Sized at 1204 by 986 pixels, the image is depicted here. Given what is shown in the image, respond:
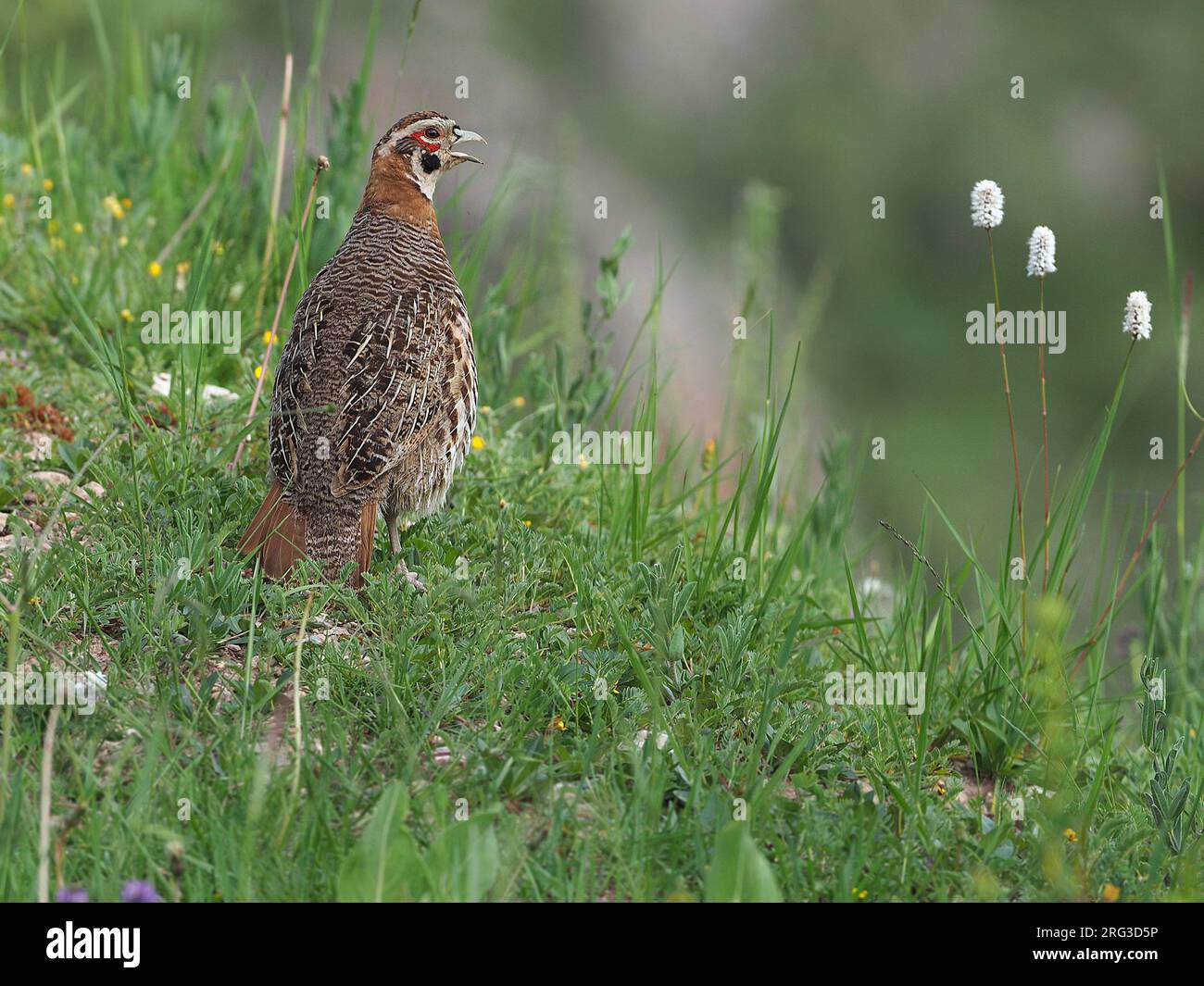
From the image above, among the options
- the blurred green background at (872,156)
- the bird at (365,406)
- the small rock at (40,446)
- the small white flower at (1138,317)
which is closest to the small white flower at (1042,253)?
the small white flower at (1138,317)

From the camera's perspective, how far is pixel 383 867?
2.68m

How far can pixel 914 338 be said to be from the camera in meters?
12.9

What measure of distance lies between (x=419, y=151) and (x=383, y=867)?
11.1ft

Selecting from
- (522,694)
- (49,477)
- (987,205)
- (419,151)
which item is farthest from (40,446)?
(987,205)

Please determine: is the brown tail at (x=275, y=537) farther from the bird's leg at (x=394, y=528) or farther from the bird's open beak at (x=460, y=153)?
the bird's open beak at (x=460, y=153)

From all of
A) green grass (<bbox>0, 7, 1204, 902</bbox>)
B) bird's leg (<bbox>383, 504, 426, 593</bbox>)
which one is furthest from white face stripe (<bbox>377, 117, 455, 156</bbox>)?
bird's leg (<bbox>383, 504, 426, 593</bbox>)

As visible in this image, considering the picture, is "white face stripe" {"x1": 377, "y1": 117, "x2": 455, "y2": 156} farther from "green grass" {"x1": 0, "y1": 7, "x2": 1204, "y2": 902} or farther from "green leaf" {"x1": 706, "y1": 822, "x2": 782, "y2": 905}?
"green leaf" {"x1": 706, "y1": 822, "x2": 782, "y2": 905}

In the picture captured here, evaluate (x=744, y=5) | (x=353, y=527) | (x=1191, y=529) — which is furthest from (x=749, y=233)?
(x=744, y=5)

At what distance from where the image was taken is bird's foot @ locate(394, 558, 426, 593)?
13.3 ft

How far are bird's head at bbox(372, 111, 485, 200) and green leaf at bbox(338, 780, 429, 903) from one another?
320cm

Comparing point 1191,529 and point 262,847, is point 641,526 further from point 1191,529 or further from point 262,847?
point 1191,529

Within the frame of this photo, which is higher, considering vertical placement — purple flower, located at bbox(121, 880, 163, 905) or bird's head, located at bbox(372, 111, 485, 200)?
bird's head, located at bbox(372, 111, 485, 200)

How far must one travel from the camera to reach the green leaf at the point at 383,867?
105 inches

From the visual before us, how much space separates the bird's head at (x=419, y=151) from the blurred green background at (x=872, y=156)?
506 centimetres
